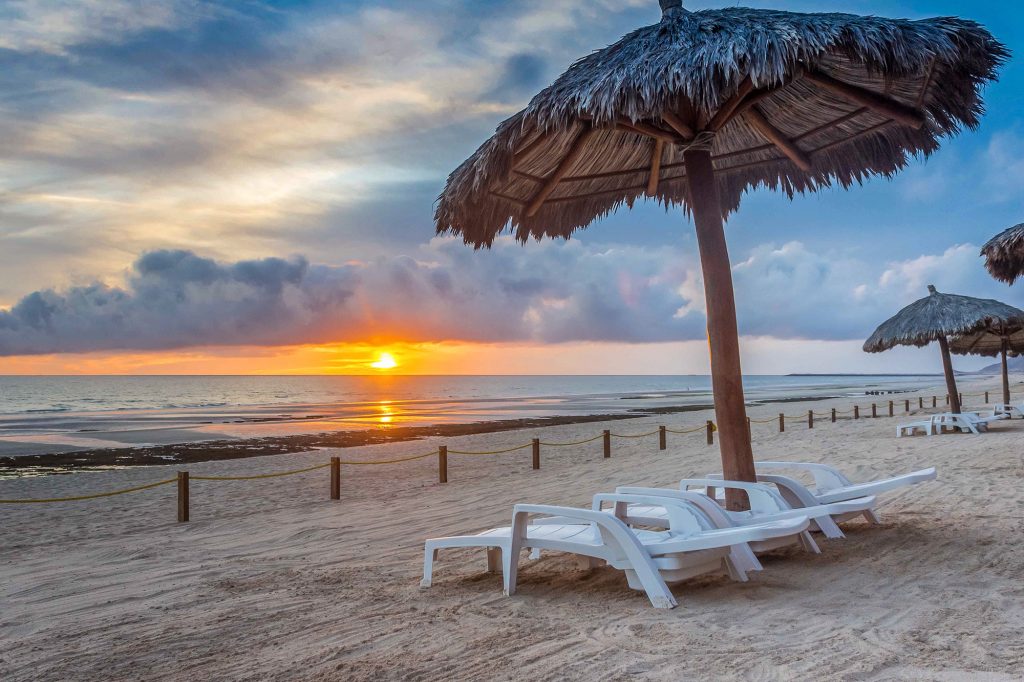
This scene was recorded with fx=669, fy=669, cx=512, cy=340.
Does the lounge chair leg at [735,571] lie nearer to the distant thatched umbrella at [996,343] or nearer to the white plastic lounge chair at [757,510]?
the white plastic lounge chair at [757,510]

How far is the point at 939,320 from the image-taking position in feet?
50.4

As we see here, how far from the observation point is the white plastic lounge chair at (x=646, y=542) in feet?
11.9

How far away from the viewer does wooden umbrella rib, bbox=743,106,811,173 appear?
547cm

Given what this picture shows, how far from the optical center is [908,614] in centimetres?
337

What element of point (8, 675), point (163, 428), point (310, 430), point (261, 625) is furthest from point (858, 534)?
point (163, 428)

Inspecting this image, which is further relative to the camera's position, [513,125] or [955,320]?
[955,320]

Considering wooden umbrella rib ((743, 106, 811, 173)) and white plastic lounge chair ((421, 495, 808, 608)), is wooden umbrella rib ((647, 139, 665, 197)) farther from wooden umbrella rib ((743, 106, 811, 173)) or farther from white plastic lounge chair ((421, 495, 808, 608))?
white plastic lounge chair ((421, 495, 808, 608))

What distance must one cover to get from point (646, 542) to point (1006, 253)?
9.56 meters

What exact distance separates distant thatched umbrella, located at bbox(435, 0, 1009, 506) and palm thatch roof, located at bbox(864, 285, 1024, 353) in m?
11.2

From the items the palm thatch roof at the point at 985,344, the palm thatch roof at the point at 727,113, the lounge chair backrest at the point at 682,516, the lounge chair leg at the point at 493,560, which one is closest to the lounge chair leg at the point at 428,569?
the lounge chair leg at the point at 493,560

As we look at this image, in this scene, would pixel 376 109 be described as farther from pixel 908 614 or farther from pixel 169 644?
pixel 908 614

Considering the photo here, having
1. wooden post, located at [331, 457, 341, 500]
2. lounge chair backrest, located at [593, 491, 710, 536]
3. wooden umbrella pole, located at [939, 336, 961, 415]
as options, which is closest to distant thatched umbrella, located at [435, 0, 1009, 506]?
lounge chair backrest, located at [593, 491, 710, 536]

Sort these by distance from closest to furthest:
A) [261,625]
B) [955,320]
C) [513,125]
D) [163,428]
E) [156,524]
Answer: [261,625] → [513,125] → [156,524] → [955,320] → [163,428]

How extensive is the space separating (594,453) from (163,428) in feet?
71.5
